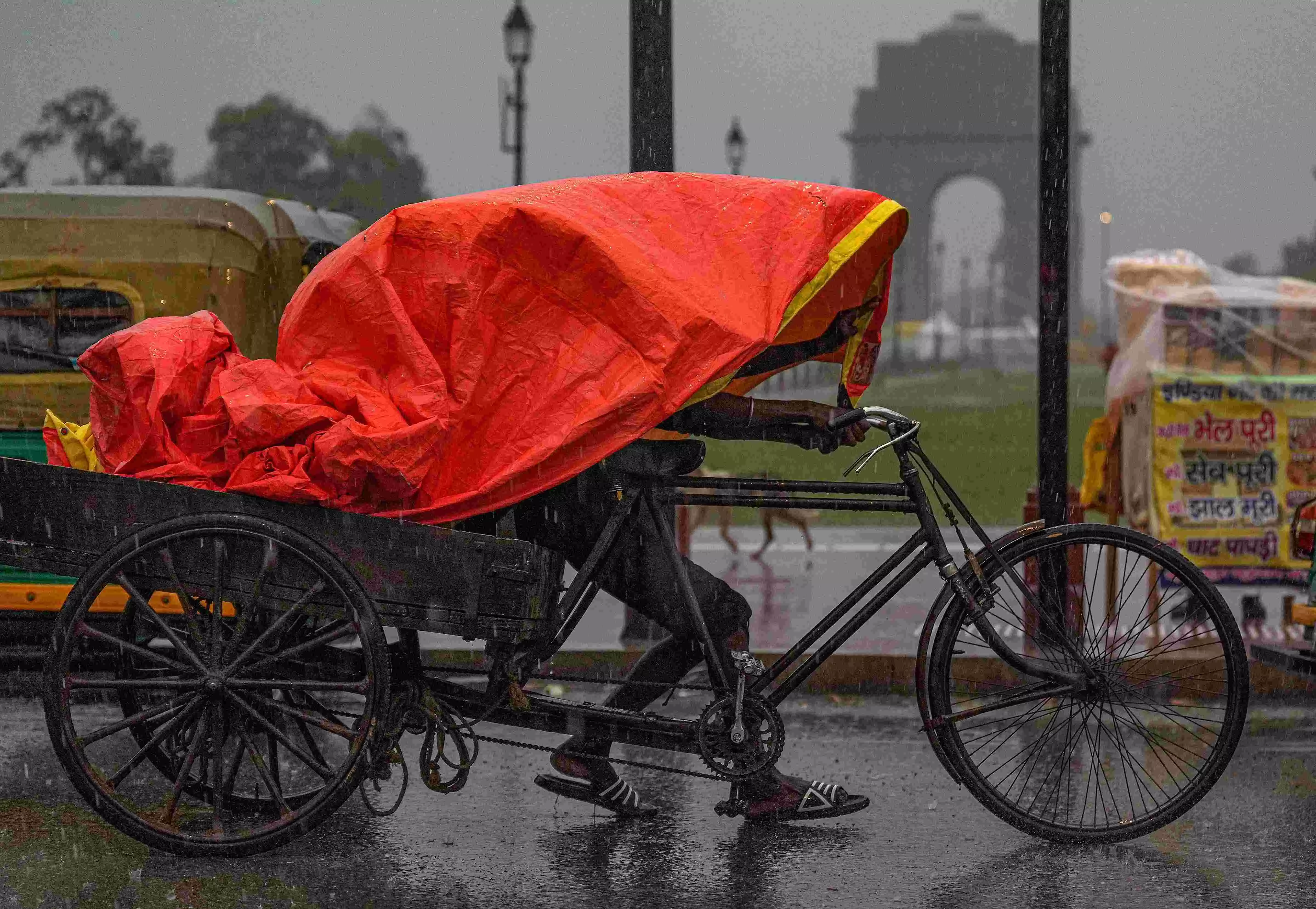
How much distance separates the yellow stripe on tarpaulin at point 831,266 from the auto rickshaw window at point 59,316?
3.54 meters

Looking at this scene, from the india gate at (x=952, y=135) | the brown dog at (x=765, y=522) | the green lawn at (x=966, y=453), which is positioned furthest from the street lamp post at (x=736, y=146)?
the india gate at (x=952, y=135)

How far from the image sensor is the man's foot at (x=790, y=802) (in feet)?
14.2

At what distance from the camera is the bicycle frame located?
4176mm

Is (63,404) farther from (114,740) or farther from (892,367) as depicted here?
(892,367)

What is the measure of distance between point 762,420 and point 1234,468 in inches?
156

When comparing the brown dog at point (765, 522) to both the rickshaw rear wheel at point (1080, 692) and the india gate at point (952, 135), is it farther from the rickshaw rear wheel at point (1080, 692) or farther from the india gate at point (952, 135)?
the india gate at point (952, 135)

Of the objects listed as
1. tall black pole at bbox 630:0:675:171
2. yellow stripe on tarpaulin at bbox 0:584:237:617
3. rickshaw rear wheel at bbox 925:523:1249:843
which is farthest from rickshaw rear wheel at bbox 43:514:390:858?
tall black pole at bbox 630:0:675:171

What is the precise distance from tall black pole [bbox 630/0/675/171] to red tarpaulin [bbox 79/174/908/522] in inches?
94.1

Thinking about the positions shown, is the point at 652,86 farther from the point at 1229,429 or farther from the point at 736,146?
the point at 736,146

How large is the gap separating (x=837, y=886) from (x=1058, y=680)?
2.93 ft

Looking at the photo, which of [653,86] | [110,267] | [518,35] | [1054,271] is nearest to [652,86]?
[653,86]

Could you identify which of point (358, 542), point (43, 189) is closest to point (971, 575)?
point (358, 542)

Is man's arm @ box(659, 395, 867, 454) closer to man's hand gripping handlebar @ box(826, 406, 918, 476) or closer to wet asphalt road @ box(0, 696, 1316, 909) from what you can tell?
man's hand gripping handlebar @ box(826, 406, 918, 476)

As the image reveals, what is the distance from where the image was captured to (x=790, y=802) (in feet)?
14.3
